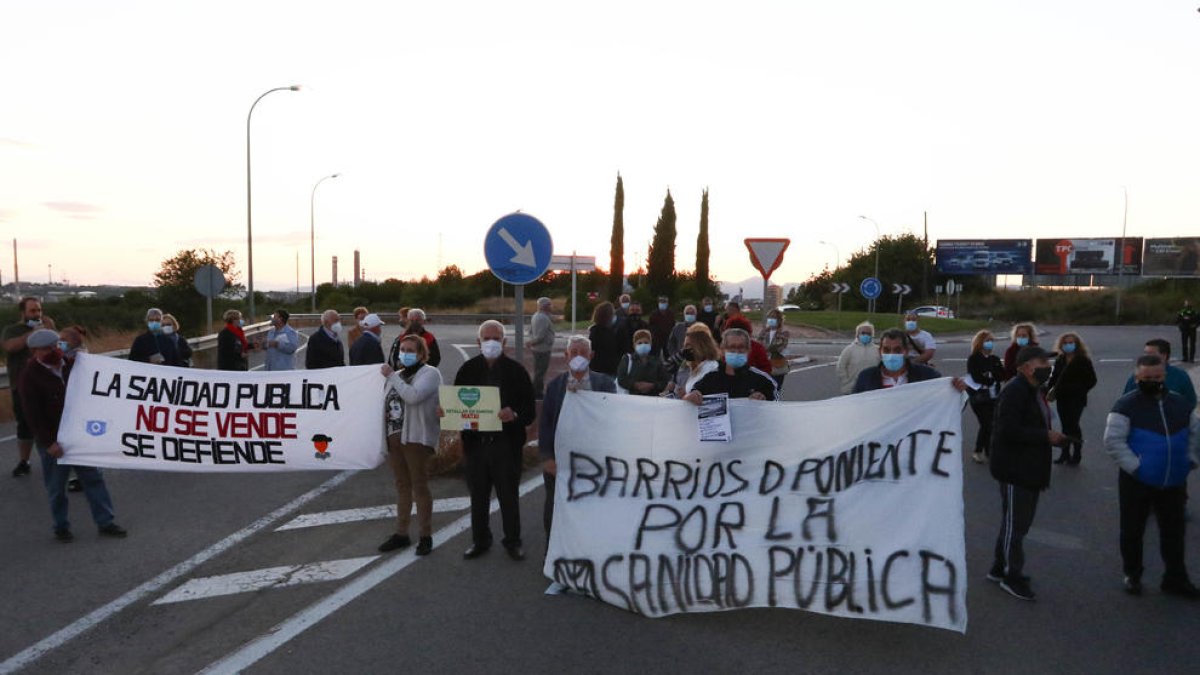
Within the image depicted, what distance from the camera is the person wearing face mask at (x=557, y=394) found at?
6105 mm

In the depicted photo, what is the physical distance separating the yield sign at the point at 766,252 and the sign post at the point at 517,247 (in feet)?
15.6

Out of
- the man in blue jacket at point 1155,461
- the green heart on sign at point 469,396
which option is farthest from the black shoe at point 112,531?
the man in blue jacket at point 1155,461

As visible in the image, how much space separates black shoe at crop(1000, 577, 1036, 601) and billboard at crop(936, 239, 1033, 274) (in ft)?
239

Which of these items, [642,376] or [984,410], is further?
[984,410]

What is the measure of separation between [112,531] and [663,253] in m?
60.8

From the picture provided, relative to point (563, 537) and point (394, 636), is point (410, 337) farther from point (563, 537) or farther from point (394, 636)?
point (394, 636)

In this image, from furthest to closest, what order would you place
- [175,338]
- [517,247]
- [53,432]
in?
[175,338], [517,247], [53,432]

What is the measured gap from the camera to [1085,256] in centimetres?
7012

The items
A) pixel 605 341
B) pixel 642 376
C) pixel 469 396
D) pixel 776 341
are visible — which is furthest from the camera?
pixel 776 341

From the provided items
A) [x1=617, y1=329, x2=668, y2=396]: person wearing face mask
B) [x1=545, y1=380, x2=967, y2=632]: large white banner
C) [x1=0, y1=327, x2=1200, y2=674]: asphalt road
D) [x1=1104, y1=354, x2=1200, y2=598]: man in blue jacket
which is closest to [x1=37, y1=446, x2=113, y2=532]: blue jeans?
[x1=0, y1=327, x2=1200, y2=674]: asphalt road

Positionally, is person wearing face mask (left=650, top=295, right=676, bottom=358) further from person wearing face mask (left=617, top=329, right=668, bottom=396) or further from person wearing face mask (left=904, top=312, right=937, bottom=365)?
person wearing face mask (left=617, top=329, right=668, bottom=396)

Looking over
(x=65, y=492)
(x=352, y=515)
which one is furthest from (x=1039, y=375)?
(x=65, y=492)

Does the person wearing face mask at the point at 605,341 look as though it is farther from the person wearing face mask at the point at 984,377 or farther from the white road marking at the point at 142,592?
the white road marking at the point at 142,592

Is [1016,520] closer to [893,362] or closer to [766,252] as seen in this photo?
[893,362]
